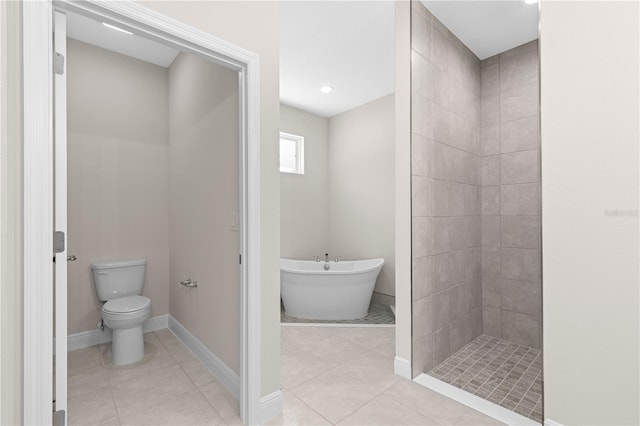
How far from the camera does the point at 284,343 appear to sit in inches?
110

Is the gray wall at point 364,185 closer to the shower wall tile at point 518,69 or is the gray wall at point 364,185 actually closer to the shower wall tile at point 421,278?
the shower wall tile at point 518,69

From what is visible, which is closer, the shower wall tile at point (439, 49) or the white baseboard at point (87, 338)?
the shower wall tile at point (439, 49)

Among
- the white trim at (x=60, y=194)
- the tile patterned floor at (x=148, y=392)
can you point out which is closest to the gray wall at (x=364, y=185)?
the tile patterned floor at (x=148, y=392)

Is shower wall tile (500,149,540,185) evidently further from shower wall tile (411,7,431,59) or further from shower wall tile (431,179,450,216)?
shower wall tile (411,7,431,59)

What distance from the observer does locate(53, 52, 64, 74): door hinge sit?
1.25m

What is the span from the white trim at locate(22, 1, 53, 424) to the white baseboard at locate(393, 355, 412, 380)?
1957mm

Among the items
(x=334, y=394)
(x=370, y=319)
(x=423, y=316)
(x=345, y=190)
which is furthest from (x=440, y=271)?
(x=345, y=190)

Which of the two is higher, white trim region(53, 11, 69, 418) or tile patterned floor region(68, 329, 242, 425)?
white trim region(53, 11, 69, 418)

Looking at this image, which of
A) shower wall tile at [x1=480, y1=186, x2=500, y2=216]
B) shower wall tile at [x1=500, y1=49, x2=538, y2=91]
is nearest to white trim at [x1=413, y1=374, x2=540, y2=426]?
shower wall tile at [x1=480, y1=186, x2=500, y2=216]

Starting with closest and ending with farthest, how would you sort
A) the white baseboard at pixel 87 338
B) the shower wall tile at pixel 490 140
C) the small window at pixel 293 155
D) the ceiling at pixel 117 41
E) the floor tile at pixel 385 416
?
the floor tile at pixel 385 416 → the ceiling at pixel 117 41 → the white baseboard at pixel 87 338 → the shower wall tile at pixel 490 140 → the small window at pixel 293 155

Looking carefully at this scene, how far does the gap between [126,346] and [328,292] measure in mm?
1911

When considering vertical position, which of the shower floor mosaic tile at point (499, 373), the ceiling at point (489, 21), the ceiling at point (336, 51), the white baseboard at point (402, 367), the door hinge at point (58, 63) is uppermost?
the ceiling at point (336, 51)

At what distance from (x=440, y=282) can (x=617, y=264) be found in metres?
1.16

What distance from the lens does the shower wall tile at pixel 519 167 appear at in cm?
255
